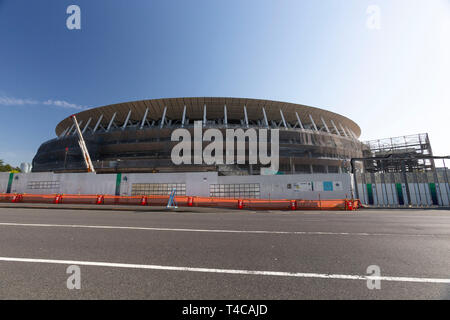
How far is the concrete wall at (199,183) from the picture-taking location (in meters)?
18.0

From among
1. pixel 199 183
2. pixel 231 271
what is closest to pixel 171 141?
pixel 199 183

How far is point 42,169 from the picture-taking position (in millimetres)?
31078

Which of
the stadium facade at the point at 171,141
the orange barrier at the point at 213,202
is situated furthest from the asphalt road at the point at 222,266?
the stadium facade at the point at 171,141

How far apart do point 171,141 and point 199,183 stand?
12.3 metres

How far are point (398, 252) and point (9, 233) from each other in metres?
8.62

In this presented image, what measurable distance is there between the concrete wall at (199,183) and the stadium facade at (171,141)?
519cm

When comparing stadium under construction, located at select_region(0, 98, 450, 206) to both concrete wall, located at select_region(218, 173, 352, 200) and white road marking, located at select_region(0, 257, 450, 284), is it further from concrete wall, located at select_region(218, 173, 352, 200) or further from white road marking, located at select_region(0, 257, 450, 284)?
white road marking, located at select_region(0, 257, 450, 284)

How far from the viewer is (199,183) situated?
1872 cm

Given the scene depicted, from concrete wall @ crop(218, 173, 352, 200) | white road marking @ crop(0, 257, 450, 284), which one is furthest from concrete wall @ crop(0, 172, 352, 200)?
white road marking @ crop(0, 257, 450, 284)

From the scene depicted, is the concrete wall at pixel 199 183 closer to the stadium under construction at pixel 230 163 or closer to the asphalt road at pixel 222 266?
the stadium under construction at pixel 230 163

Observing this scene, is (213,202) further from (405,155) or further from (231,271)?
(405,155)
